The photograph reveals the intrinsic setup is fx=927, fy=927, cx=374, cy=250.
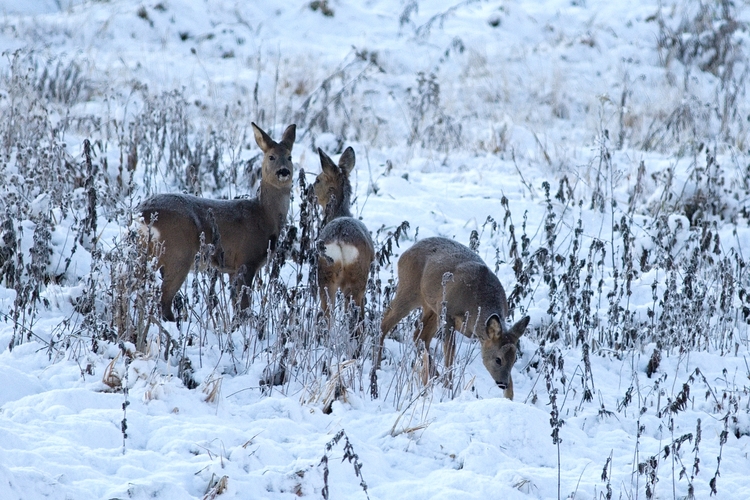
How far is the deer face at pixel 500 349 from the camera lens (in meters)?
6.01

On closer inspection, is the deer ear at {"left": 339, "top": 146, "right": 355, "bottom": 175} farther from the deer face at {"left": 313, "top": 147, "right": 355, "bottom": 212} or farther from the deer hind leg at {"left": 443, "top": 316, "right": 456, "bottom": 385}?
the deer hind leg at {"left": 443, "top": 316, "right": 456, "bottom": 385}

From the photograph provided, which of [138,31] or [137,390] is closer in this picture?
[137,390]

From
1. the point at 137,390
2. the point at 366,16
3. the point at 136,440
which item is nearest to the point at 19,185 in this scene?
the point at 137,390

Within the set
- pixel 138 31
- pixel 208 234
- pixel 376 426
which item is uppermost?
pixel 138 31

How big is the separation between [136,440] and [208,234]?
104 inches

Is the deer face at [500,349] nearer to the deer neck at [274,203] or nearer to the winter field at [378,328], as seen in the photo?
the winter field at [378,328]

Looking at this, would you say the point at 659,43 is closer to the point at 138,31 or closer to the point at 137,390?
the point at 138,31

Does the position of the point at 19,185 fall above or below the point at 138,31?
below

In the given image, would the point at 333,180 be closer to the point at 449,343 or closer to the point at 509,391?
the point at 449,343

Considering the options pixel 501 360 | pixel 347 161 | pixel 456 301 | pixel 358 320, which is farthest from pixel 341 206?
pixel 501 360

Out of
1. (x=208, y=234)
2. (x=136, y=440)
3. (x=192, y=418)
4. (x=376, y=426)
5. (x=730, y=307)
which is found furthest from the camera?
(x=730, y=307)

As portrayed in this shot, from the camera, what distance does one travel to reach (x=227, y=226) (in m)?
7.01

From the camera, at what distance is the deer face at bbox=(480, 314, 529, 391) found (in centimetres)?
601

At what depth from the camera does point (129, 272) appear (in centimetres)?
514
